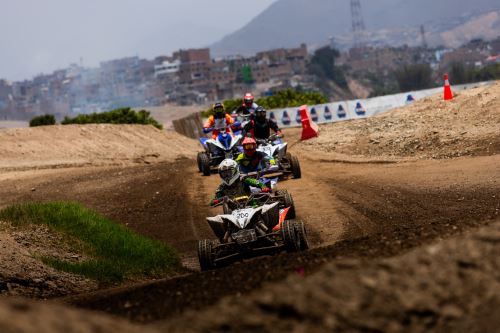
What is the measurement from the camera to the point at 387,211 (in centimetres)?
1650

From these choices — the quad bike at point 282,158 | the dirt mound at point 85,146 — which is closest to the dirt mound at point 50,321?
the quad bike at point 282,158

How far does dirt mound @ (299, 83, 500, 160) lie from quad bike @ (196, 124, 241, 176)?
4.07m

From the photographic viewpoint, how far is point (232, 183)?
14.5 metres

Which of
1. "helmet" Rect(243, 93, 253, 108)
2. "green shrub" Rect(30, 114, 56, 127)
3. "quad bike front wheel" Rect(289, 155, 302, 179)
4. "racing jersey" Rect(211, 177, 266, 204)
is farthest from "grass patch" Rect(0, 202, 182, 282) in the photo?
"green shrub" Rect(30, 114, 56, 127)

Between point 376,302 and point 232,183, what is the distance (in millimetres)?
7670

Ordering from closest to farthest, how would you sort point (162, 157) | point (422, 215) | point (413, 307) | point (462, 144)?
1. point (413, 307)
2. point (422, 215)
3. point (462, 144)
4. point (162, 157)

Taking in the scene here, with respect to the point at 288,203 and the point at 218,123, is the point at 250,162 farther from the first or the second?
the point at 218,123

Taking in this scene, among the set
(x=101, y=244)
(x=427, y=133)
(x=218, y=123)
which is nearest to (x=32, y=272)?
(x=101, y=244)

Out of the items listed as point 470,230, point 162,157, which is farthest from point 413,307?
point 162,157

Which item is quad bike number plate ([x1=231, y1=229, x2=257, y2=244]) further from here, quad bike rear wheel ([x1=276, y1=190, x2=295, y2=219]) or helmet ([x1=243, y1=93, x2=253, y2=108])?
helmet ([x1=243, y1=93, x2=253, y2=108])

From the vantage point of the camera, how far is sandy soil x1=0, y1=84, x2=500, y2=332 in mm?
6918

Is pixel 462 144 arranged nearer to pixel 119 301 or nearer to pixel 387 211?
pixel 387 211

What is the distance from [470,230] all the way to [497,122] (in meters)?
16.1

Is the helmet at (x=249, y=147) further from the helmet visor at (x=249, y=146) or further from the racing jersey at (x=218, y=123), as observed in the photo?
the racing jersey at (x=218, y=123)
